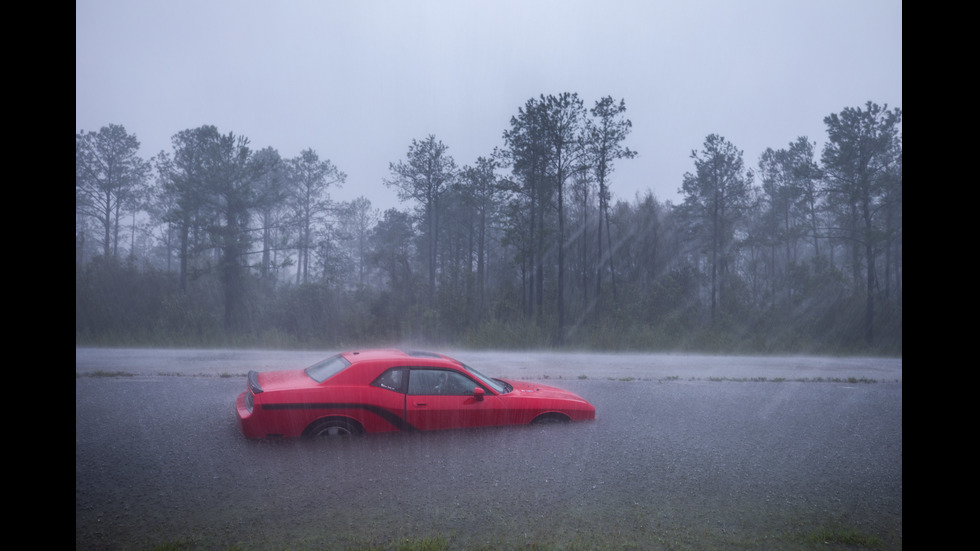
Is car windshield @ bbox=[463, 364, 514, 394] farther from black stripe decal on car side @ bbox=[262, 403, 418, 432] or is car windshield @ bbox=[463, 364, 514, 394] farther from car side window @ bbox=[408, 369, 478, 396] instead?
black stripe decal on car side @ bbox=[262, 403, 418, 432]

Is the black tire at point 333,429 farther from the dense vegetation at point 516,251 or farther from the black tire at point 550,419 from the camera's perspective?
the dense vegetation at point 516,251

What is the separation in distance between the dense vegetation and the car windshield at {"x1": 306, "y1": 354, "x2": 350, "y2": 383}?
8.77m

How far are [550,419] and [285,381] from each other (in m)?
3.28

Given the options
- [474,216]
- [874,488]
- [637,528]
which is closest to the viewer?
[637,528]

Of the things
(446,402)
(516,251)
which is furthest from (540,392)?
(516,251)

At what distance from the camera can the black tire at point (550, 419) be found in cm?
635

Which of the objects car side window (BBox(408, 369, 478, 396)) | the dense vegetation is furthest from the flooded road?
the dense vegetation

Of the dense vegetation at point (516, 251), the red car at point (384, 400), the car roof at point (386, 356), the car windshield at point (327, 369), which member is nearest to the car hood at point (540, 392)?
the red car at point (384, 400)

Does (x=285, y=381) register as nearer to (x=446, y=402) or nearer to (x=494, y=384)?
(x=446, y=402)
